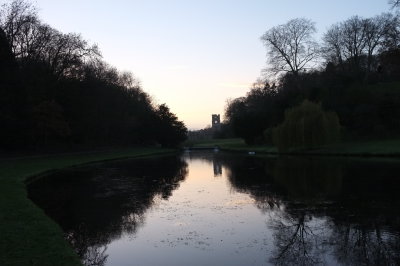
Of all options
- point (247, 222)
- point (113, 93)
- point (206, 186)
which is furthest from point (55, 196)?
point (113, 93)

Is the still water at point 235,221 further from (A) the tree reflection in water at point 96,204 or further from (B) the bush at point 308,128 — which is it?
(B) the bush at point 308,128

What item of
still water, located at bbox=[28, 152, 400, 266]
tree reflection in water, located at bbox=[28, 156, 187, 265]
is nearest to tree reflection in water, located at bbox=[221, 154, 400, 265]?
still water, located at bbox=[28, 152, 400, 266]

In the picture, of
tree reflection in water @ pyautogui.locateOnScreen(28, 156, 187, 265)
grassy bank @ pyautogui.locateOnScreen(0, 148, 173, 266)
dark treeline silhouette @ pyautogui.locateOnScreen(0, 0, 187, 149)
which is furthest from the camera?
dark treeline silhouette @ pyautogui.locateOnScreen(0, 0, 187, 149)

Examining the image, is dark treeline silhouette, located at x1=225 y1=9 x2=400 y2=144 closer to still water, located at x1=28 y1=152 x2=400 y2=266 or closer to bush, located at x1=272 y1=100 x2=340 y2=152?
bush, located at x1=272 y1=100 x2=340 y2=152

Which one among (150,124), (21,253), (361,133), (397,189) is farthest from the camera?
(150,124)

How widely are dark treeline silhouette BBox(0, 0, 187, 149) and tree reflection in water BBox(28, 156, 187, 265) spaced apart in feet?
64.4

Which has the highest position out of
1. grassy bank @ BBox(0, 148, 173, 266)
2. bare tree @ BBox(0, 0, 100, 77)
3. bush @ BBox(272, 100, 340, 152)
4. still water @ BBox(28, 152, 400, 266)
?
bare tree @ BBox(0, 0, 100, 77)

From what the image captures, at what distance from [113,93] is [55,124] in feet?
83.0

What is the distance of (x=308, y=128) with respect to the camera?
1906 inches

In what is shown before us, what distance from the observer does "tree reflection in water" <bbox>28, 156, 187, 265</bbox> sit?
1149cm

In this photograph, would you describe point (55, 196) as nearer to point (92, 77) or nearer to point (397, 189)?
point (397, 189)

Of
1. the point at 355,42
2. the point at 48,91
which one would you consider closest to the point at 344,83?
the point at 355,42

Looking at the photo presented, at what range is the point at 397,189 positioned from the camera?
18547 millimetres

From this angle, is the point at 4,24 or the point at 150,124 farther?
the point at 150,124
